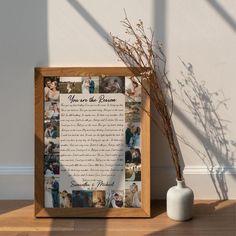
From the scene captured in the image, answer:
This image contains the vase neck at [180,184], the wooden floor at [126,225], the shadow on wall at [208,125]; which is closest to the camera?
the wooden floor at [126,225]

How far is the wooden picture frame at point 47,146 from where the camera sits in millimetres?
2400

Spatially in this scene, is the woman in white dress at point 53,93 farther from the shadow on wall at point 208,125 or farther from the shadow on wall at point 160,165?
the shadow on wall at point 208,125

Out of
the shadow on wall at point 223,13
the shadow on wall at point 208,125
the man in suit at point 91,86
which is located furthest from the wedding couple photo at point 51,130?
the shadow on wall at point 223,13

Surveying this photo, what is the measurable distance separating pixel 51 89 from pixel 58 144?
27 cm

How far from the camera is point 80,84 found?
242 centimetres

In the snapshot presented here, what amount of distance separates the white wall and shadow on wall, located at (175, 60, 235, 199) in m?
0.02

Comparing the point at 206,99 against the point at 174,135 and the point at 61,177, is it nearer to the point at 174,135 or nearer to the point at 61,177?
the point at 174,135

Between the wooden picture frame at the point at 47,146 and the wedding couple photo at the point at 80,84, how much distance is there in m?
0.01

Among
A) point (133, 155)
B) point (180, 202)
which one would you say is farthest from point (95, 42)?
point (180, 202)

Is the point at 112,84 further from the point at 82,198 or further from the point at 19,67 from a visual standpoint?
the point at 82,198

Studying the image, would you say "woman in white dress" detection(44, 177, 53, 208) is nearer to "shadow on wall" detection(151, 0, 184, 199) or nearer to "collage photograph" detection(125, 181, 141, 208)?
"collage photograph" detection(125, 181, 141, 208)

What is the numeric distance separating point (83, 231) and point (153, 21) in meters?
1.04

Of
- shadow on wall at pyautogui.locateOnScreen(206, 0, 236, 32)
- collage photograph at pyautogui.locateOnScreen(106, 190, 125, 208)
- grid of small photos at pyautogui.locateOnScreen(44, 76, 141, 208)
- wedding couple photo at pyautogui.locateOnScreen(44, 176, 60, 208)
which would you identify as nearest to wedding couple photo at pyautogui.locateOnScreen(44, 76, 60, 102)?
grid of small photos at pyautogui.locateOnScreen(44, 76, 141, 208)

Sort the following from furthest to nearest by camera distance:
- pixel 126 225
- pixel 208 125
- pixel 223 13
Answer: pixel 208 125
pixel 223 13
pixel 126 225
